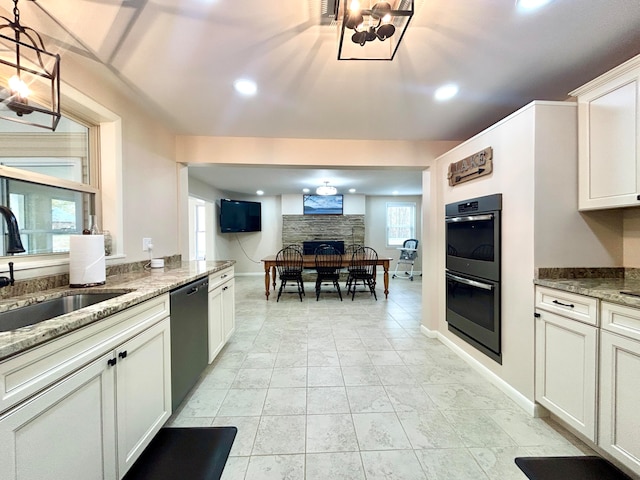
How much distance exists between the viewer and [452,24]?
4.47 feet

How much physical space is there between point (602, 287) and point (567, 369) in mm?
503

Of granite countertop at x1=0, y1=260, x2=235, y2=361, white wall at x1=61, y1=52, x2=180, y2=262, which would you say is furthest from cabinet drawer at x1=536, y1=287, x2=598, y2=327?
white wall at x1=61, y1=52, x2=180, y2=262

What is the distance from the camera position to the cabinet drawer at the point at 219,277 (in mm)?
2264

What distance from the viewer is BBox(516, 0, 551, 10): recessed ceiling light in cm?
123

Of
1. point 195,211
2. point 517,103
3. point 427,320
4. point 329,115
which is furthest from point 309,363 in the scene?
point 195,211

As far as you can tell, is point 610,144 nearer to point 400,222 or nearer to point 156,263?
point 156,263

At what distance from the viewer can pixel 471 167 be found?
2.30 metres

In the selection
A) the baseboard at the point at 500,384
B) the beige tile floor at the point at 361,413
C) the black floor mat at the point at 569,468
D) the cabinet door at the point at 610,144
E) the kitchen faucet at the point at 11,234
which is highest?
the cabinet door at the point at 610,144

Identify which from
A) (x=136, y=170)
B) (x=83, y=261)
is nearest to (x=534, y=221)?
(x=83, y=261)

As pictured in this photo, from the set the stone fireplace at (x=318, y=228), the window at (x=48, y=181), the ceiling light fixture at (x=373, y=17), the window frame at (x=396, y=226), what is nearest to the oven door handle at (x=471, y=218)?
the ceiling light fixture at (x=373, y=17)

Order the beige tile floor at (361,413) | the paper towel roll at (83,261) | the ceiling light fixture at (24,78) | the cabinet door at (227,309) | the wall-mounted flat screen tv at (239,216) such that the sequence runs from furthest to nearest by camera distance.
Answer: the wall-mounted flat screen tv at (239,216), the cabinet door at (227,309), the paper towel roll at (83,261), the beige tile floor at (361,413), the ceiling light fixture at (24,78)

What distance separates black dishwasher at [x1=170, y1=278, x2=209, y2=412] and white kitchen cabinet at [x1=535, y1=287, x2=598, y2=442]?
7.59ft

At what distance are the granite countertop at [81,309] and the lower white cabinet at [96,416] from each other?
0.12 m

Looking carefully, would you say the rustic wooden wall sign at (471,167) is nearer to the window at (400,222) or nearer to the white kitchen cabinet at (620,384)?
the white kitchen cabinet at (620,384)
